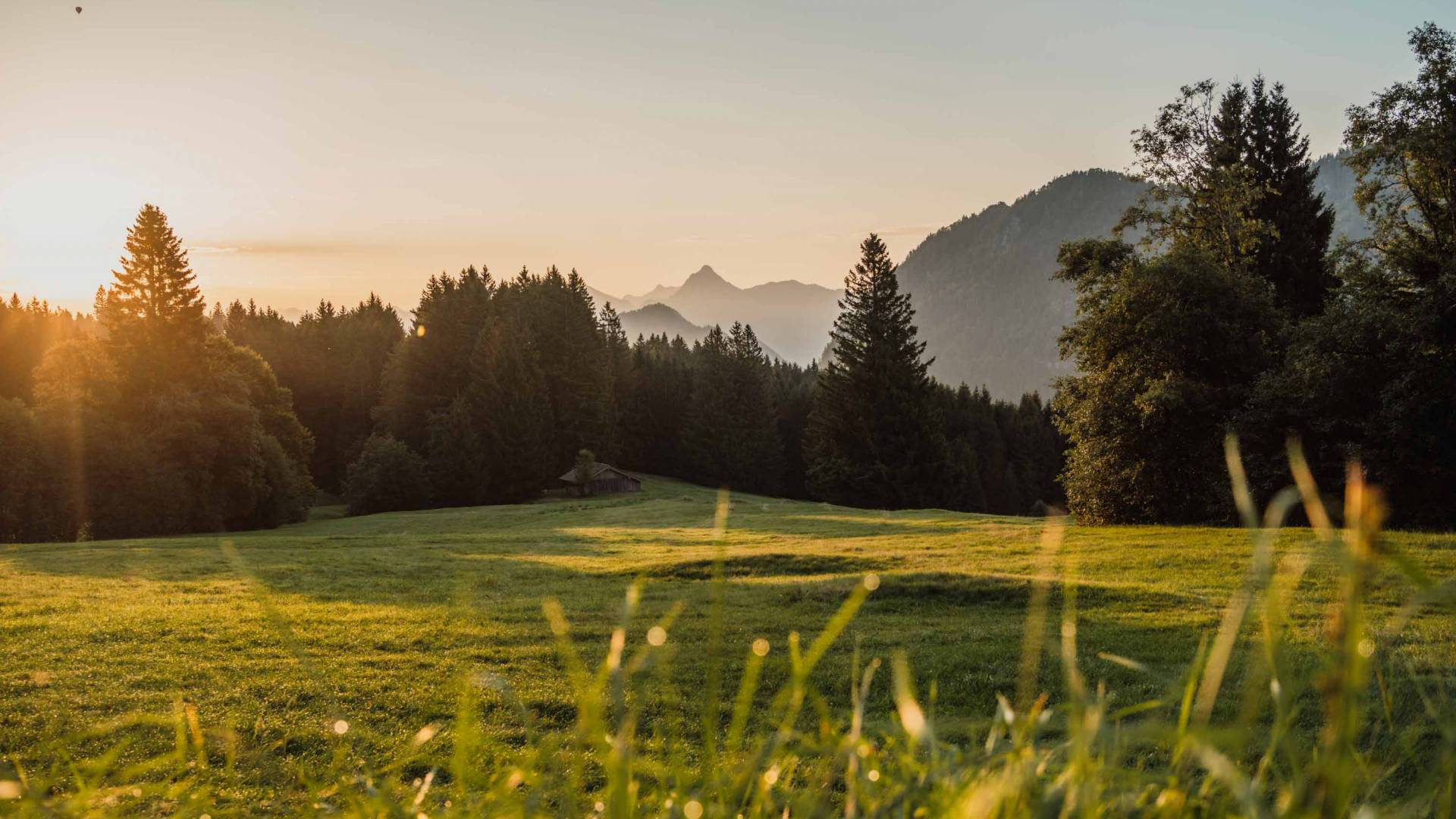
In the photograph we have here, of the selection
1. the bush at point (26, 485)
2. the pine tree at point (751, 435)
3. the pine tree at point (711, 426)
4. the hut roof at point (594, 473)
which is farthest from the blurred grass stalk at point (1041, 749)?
the pine tree at point (751, 435)

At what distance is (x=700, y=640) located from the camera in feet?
42.8

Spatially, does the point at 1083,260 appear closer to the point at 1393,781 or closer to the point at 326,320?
the point at 1393,781

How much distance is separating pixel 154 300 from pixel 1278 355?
58.7 m

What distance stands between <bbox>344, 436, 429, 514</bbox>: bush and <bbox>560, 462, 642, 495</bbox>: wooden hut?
43.8ft

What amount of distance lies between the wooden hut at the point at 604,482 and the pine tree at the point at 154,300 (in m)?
29.8

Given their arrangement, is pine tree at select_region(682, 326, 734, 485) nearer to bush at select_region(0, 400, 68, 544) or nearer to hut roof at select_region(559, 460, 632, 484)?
hut roof at select_region(559, 460, 632, 484)

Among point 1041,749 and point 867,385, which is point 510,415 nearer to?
point 867,385

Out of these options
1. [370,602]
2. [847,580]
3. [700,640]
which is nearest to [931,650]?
[700,640]

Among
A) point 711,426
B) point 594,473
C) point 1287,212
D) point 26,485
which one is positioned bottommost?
point 594,473

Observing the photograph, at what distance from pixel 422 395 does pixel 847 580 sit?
6515 centimetres

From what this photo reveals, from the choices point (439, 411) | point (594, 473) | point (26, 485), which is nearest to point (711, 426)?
point (594, 473)

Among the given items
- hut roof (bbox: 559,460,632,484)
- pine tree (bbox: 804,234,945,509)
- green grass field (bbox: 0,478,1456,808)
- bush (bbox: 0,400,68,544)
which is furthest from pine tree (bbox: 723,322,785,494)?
green grass field (bbox: 0,478,1456,808)

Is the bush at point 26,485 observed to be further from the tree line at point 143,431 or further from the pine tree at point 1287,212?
the pine tree at point 1287,212

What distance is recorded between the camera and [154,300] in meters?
52.3
